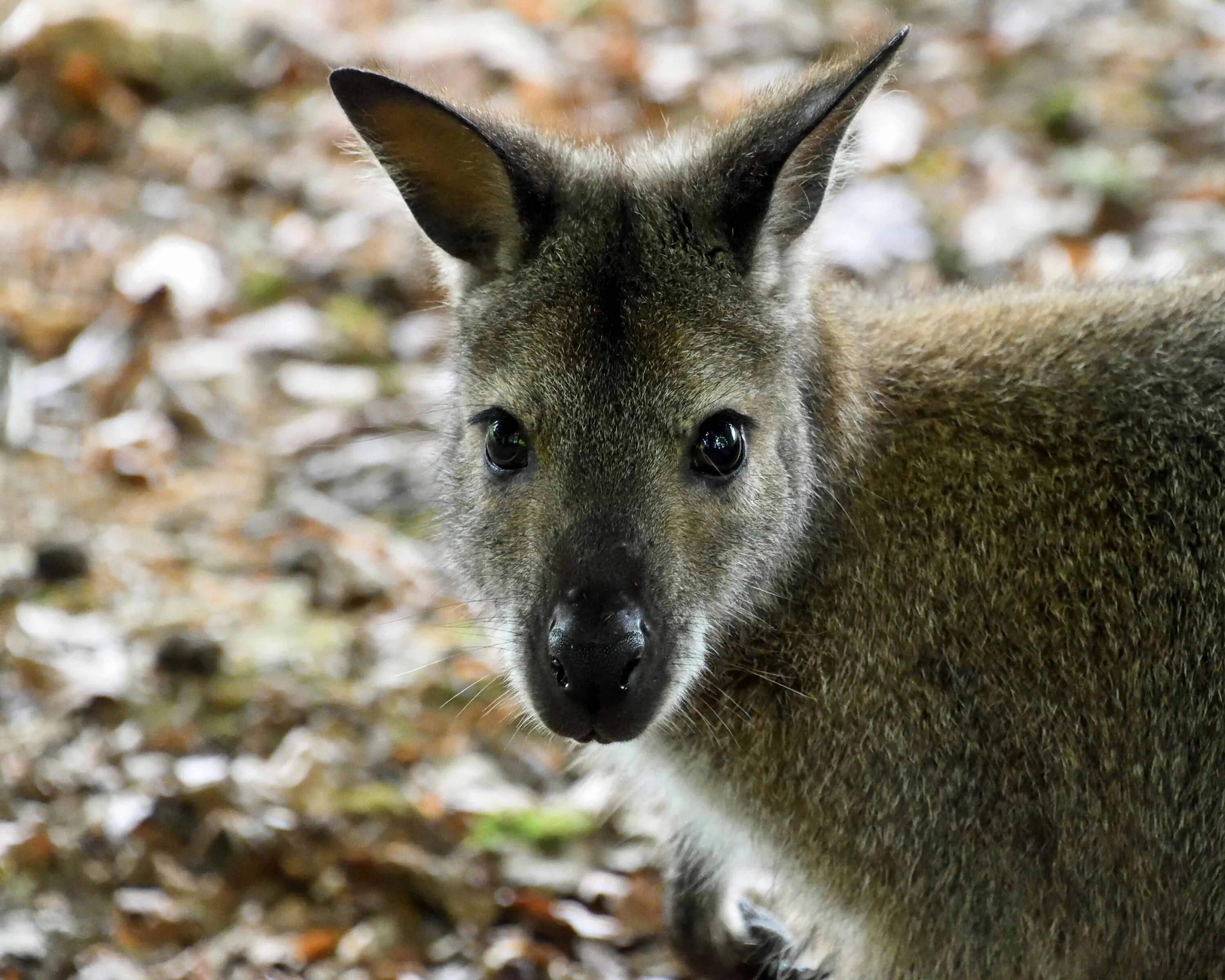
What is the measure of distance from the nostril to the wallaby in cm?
8

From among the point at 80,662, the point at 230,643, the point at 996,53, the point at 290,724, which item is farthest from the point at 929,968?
the point at 996,53

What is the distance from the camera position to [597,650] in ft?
12.2

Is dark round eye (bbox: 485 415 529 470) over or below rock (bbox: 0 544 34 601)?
over

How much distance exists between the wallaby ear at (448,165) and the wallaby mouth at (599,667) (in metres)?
1.07

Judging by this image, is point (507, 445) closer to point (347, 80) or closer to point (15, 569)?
point (347, 80)

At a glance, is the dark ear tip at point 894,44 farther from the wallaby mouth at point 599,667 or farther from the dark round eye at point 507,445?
the wallaby mouth at point 599,667

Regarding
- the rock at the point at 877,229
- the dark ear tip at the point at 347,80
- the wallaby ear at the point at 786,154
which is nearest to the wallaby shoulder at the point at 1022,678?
the wallaby ear at the point at 786,154

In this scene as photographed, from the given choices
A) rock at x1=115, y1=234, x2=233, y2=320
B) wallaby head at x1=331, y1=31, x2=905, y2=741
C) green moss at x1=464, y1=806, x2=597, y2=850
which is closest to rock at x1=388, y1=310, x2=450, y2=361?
rock at x1=115, y1=234, x2=233, y2=320

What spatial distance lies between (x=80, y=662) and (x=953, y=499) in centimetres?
342

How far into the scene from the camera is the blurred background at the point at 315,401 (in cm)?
520

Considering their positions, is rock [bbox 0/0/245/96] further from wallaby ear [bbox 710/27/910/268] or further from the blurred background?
wallaby ear [bbox 710/27/910/268]

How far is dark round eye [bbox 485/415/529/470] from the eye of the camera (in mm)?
4137

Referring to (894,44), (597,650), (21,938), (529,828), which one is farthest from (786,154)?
(21,938)

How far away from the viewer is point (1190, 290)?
4496 mm
